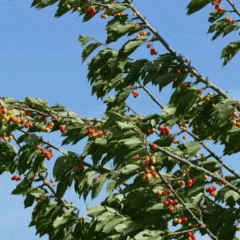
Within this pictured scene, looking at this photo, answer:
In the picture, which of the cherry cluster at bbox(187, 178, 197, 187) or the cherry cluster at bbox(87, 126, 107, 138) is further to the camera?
the cherry cluster at bbox(87, 126, 107, 138)

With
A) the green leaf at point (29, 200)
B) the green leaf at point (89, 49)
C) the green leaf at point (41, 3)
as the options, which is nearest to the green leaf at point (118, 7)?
the green leaf at point (89, 49)

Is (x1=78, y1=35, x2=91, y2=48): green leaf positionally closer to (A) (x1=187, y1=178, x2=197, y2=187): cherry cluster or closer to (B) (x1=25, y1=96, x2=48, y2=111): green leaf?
(B) (x1=25, y1=96, x2=48, y2=111): green leaf

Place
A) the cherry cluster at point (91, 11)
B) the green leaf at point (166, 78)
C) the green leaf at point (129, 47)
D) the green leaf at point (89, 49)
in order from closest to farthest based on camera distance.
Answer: the green leaf at point (166, 78)
the green leaf at point (129, 47)
the cherry cluster at point (91, 11)
the green leaf at point (89, 49)

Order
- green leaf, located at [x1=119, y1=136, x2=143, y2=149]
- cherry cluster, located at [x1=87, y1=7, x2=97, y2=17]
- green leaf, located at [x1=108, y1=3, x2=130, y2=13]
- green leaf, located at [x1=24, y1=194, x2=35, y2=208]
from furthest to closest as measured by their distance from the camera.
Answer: green leaf, located at [x1=24, y1=194, x2=35, y2=208] → cherry cluster, located at [x1=87, y1=7, x2=97, y2=17] → green leaf, located at [x1=108, y1=3, x2=130, y2=13] → green leaf, located at [x1=119, y1=136, x2=143, y2=149]

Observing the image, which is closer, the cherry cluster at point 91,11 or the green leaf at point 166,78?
the green leaf at point 166,78

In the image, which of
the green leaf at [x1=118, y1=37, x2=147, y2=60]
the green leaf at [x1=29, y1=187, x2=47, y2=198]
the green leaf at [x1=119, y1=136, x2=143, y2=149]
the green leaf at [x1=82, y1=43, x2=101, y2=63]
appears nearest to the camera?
the green leaf at [x1=119, y1=136, x2=143, y2=149]

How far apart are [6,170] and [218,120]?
15.1 ft

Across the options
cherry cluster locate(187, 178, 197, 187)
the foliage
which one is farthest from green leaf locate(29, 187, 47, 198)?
cherry cluster locate(187, 178, 197, 187)

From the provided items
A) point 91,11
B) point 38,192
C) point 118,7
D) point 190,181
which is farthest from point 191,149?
point 38,192

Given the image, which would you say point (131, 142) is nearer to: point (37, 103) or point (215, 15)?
point (37, 103)

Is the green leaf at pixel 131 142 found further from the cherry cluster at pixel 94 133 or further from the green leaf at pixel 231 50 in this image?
the green leaf at pixel 231 50

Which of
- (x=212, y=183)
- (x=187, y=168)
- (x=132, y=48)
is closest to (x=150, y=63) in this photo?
(x=132, y=48)

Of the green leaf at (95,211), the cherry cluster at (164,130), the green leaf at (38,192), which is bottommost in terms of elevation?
the green leaf at (95,211)

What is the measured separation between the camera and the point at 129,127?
4254mm
